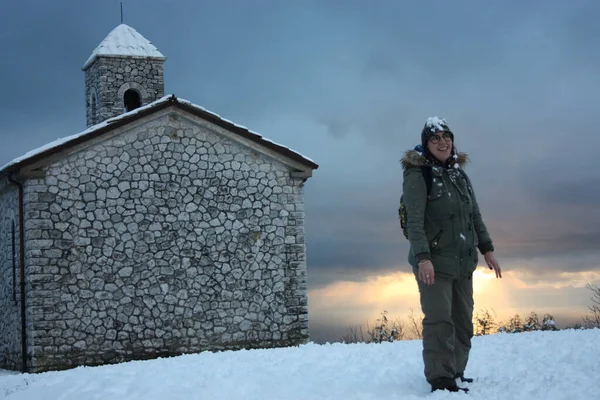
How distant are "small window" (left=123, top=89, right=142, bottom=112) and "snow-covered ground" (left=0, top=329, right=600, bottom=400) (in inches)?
467

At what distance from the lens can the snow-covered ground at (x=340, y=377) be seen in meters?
6.82

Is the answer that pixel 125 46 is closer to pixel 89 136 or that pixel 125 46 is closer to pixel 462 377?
pixel 89 136

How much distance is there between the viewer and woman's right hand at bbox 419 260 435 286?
646 centimetres

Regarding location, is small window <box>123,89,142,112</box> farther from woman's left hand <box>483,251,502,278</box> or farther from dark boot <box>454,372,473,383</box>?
dark boot <box>454,372,473,383</box>

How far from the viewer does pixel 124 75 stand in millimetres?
20750

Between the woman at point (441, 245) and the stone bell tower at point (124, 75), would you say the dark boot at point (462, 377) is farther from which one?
the stone bell tower at point (124, 75)

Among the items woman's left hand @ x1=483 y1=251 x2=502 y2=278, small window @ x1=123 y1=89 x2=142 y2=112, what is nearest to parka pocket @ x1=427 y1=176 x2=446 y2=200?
woman's left hand @ x1=483 y1=251 x2=502 y2=278

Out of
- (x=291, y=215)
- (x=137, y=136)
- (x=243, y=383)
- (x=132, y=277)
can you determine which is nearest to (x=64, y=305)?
(x=132, y=277)

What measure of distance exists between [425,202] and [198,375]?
11.1ft

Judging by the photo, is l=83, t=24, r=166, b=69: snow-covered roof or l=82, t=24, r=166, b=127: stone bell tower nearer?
l=82, t=24, r=166, b=127: stone bell tower

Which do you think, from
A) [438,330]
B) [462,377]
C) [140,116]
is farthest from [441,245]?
[140,116]

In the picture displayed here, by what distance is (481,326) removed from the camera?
1551cm

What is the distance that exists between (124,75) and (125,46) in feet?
2.91

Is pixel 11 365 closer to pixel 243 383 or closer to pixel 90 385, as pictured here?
pixel 90 385
